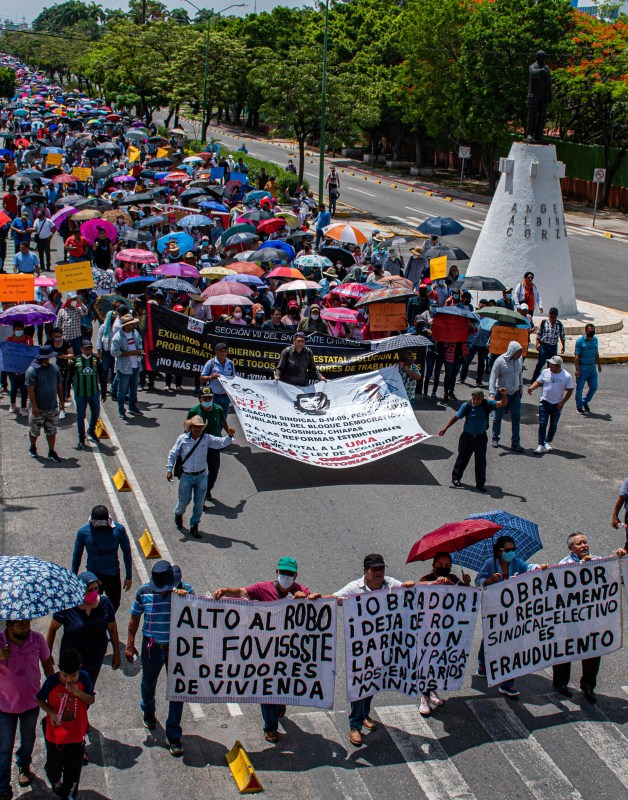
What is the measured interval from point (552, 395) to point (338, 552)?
5387 mm

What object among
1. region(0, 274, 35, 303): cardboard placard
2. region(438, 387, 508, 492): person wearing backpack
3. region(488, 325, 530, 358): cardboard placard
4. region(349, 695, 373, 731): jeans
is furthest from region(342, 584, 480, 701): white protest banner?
region(0, 274, 35, 303): cardboard placard

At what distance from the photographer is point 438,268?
70.8ft

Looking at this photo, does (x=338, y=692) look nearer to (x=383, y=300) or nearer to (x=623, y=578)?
(x=623, y=578)

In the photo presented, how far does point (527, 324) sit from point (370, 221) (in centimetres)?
2575

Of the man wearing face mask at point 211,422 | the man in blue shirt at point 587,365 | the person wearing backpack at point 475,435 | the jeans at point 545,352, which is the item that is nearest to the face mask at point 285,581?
the man wearing face mask at point 211,422

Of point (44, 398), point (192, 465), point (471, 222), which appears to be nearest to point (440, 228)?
point (44, 398)

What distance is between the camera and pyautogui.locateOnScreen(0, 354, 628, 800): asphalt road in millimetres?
7977

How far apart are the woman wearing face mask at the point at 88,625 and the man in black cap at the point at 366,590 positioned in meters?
1.84

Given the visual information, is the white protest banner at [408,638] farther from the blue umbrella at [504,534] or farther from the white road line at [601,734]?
the white road line at [601,734]

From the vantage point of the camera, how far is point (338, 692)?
9266 mm

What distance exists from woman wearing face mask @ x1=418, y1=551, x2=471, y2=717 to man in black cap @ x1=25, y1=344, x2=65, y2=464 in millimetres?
7372

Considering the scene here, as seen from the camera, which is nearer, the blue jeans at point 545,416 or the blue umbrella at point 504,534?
Answer: the blue umbrella at point 504,534

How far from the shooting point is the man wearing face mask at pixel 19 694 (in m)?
7.48

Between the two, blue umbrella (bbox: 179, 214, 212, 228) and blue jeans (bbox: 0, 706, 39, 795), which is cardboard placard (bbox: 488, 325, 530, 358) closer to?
blue umbrella (bbox: 179, 214, 212, 228)
